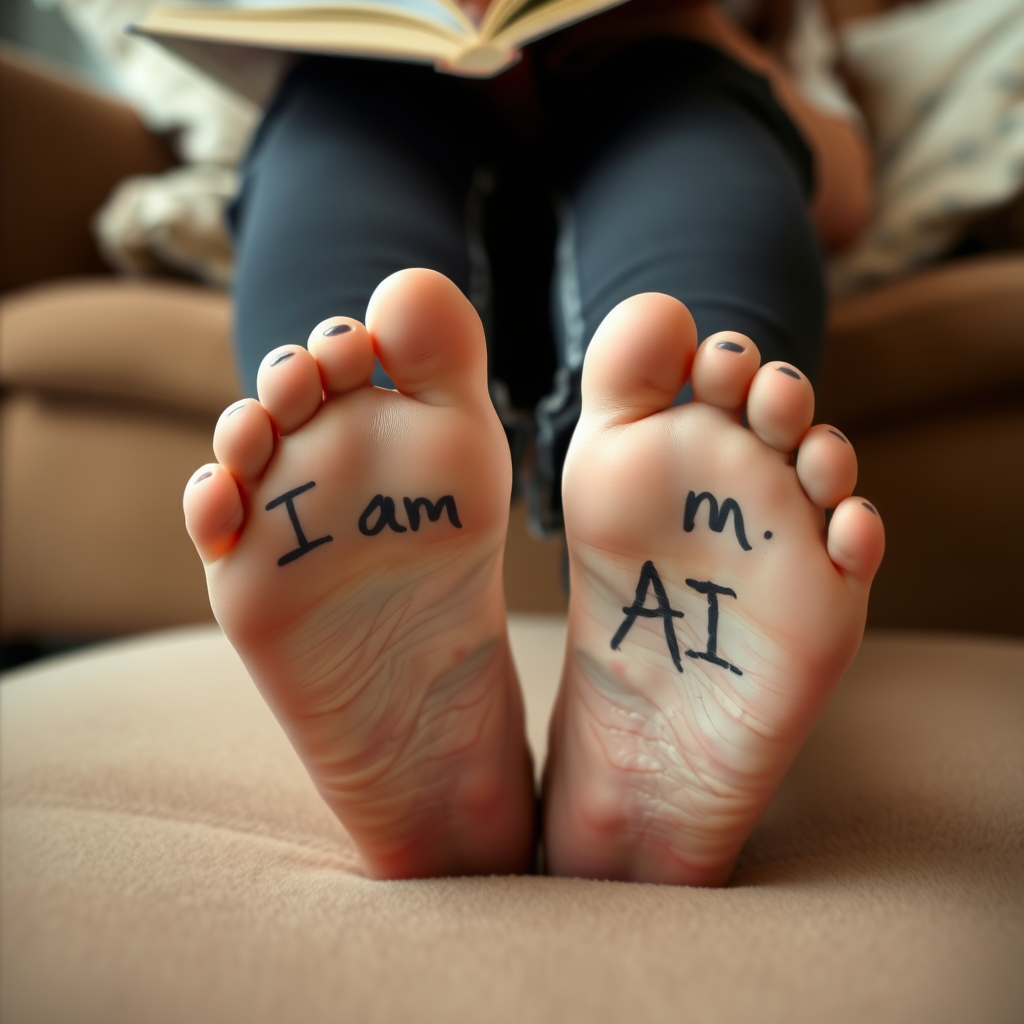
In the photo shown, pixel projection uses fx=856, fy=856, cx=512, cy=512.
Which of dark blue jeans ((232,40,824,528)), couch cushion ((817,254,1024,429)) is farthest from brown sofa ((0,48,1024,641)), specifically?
dark blue jeans ((232,40,824,528))

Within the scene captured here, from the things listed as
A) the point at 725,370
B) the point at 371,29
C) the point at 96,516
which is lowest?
the point at 96,516

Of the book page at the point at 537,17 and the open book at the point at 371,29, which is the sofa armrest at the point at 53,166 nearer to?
the open book at the point at 371,29

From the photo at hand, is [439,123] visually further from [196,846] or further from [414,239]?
[196,846]

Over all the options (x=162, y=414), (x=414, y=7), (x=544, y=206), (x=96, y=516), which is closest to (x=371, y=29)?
(x=414, y=7)

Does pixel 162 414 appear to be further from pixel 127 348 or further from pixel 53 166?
pixel 53 166

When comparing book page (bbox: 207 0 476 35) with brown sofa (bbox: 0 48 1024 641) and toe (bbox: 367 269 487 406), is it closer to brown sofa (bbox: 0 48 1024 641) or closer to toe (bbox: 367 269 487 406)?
toe (bbox: 367 269 487 406)

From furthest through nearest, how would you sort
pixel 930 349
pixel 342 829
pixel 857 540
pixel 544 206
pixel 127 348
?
pixel 127 348, pixel 930 349, pixel 544 206, pixel 342 829, pixel 857 540
